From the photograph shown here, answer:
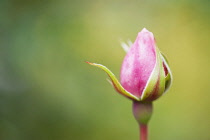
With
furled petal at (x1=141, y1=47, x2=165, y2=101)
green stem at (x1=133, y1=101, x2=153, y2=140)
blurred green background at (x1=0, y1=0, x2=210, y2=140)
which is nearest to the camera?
furled petal at (x1=141, y1=47, x2=165, y2=101)

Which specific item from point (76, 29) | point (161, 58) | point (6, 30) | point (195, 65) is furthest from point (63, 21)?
point (161, 58)

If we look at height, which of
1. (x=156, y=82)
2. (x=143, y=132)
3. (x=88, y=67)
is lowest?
(x=143, y=132)

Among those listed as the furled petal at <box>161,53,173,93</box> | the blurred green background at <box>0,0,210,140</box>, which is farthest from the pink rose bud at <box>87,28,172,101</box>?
the blurred green background at <box>0,0,210,140</box>

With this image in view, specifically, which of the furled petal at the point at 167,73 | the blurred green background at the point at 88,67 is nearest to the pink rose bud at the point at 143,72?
the furled petal at the point at 167,73

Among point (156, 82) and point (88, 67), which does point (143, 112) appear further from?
point (88, 67)

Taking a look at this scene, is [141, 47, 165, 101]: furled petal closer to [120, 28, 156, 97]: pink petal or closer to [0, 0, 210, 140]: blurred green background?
[120, 28, 156, 97]: pink petal

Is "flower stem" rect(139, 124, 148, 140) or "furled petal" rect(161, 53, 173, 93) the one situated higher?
"furled petal" rect(161, 53, 173, 93)

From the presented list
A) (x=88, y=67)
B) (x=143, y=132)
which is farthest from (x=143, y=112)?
(x=88, y=67)
